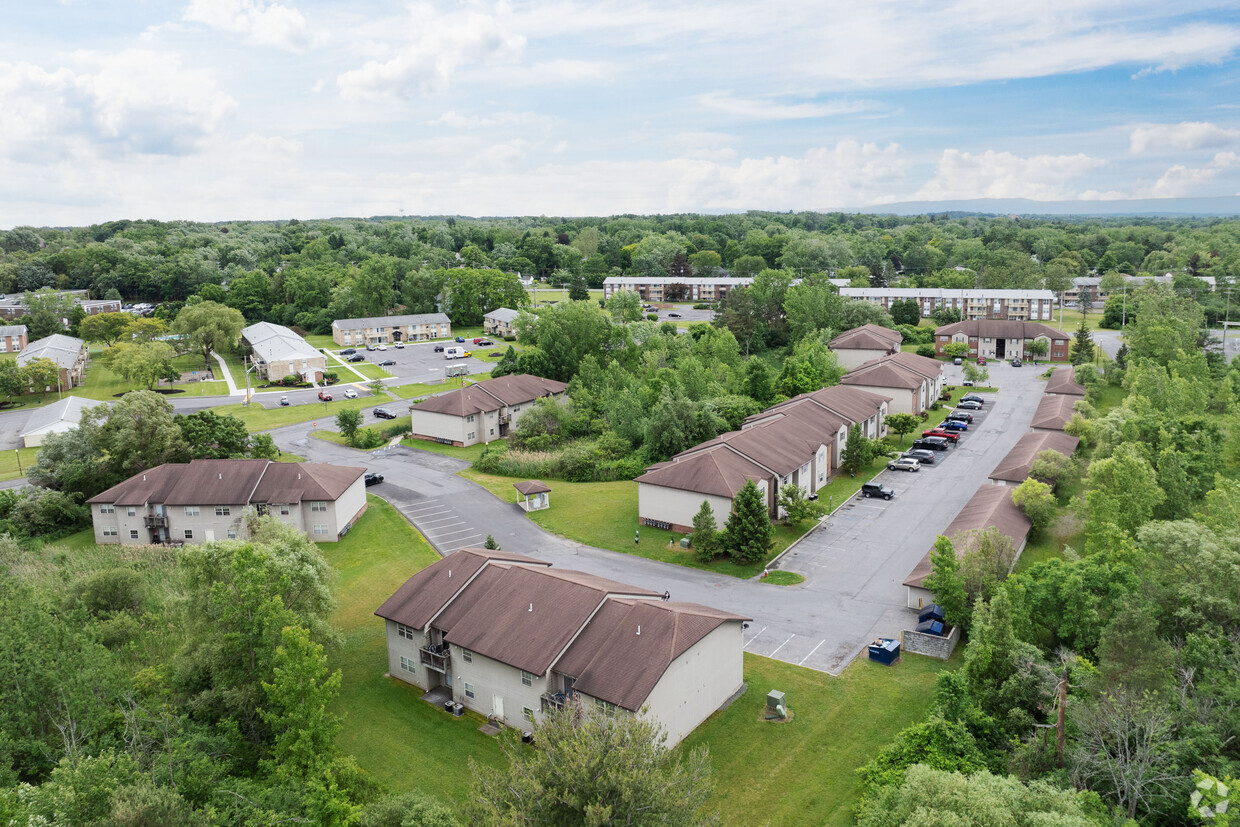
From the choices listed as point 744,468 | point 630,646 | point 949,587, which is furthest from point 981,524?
point 630,646

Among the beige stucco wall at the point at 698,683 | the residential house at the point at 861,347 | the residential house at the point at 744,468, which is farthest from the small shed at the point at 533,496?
the residential house at the point at 861,347

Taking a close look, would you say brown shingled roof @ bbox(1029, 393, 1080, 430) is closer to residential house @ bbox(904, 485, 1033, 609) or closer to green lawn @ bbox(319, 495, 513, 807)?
residential house @ bbox(904, 485, 1033, 609)

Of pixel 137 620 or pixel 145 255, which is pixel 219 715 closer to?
pixel 137 620

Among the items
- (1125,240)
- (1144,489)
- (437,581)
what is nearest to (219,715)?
(437,581)

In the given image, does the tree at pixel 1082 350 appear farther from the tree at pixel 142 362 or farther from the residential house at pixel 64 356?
the residential house at pixel 64 356

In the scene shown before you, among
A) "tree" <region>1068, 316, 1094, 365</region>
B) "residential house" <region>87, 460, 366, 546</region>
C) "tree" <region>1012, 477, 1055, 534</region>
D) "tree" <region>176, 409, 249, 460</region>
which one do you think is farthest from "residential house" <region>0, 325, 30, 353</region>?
"tree" <region>1068, 316, 1094, 365</region>

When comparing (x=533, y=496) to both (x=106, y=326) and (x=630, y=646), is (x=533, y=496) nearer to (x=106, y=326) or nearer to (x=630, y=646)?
(x=630, y=646)

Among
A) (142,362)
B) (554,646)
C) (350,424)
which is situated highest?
(142,362)

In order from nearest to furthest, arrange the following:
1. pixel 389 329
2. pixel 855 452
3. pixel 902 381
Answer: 1. pixel 855 452
2. pixel 902 381
3. pixel 389 329
